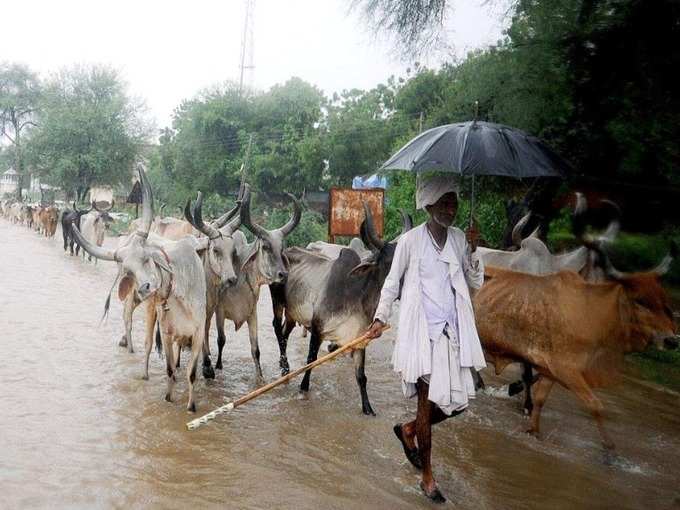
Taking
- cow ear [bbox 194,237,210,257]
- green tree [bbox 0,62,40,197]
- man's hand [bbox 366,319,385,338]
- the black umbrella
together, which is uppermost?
green tree [bbox 0,62,40,197]

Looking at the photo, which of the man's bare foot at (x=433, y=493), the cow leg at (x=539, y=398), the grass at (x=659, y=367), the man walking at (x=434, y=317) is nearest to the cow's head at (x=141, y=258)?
the man walking at (x=434, y=317)

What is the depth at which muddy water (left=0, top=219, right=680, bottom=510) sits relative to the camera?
430 centimetres

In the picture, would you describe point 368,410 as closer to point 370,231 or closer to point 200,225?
point 370,231

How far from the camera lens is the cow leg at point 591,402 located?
5082 millimetres

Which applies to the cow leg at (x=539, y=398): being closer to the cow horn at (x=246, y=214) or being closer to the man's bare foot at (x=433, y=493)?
the man's bare foot at (x=433, y=493)

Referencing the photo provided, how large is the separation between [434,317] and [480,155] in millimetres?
1823

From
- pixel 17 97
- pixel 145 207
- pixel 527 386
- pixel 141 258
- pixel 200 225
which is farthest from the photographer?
pixel 17 97

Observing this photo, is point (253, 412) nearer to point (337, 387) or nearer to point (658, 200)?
point (337, 387)

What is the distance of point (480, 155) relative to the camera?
5363 millimetres

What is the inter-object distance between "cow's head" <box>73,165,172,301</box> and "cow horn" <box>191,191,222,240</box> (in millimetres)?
837

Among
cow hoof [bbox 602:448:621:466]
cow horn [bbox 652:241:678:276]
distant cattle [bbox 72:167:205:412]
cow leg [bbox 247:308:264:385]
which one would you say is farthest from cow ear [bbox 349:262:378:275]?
cow hoof [bbox 602:448:621:466]

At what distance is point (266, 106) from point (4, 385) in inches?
1182

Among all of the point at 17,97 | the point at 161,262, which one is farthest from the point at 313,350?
the point at 17,97

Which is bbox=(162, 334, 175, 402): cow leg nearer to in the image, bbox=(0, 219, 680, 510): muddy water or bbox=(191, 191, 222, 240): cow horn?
bbox=(0, 219, 680, 510): muddy water
